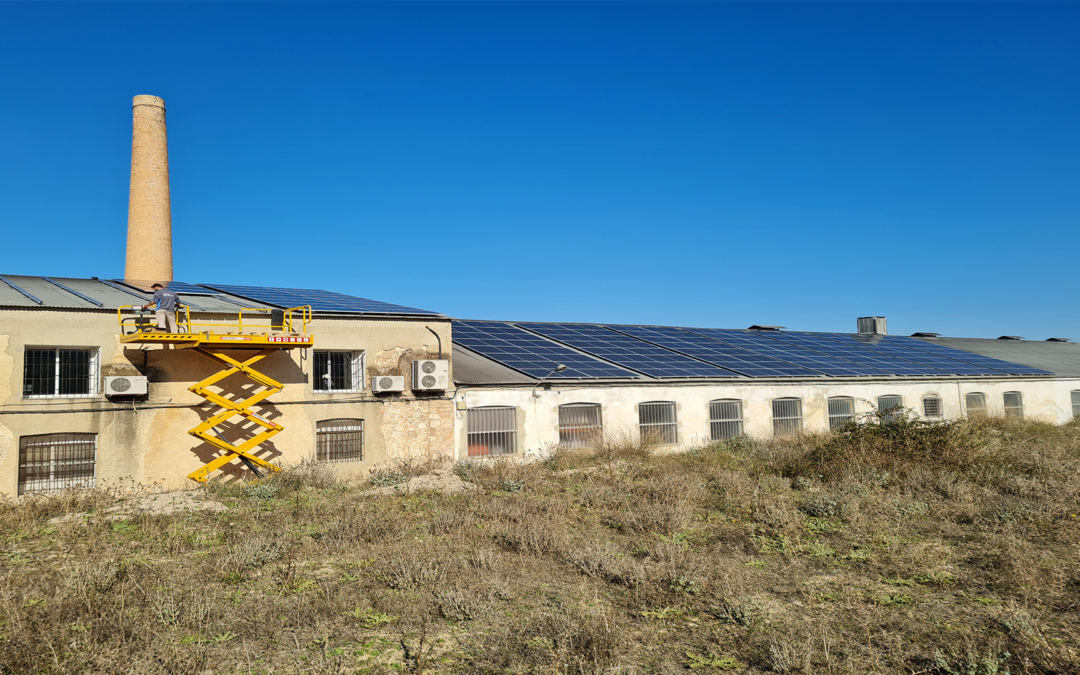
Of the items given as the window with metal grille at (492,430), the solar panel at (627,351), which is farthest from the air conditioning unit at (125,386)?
the solar panel at (627,351)

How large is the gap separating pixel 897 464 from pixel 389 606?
12.0 metres

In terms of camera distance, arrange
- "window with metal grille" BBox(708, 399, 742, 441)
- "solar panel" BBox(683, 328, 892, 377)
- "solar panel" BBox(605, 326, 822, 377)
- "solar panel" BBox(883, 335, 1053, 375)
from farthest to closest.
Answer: "solar panel" BBox(883, 335, 1053, 375) < "solar panel" BBox(683, 328, 892, 377) < "solar panel" BBox(605, 326, 822, 377) < "window with metal grille" BBox(708, 399, 742, 441)

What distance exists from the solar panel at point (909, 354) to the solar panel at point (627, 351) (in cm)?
1349

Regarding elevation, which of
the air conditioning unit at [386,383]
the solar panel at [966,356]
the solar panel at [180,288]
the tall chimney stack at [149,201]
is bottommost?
the air conditioning unit at [386,383]

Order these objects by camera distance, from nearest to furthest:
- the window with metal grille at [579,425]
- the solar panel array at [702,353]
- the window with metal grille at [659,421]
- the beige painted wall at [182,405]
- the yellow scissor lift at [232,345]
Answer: the beige painted wall at [182,405] → the yellow scissor lift at [232,345] → the window with metal grille at [579,425] → the window with metal grille at [659,421] → the solar panel array at [702,353]

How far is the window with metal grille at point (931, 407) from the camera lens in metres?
29.0

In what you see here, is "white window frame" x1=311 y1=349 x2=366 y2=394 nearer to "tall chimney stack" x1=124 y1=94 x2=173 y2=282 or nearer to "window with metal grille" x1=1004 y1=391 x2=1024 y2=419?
"tall chimney stack" x1=124 y1=94 x2=173 y2=282

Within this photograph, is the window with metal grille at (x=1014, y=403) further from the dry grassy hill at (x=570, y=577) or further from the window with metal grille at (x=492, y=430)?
the window with metal grille at (x=492, y=430)

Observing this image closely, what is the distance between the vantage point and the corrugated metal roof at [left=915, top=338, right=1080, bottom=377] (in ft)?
121

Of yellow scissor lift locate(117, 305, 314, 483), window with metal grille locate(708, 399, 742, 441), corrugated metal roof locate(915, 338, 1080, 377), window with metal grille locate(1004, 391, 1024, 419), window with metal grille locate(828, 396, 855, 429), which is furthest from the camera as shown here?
corrugated metal roof locate(915, 338, 1080, 377)

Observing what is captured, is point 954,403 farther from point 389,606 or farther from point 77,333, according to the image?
point 77,333

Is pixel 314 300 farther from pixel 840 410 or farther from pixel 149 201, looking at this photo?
pixel 840 410

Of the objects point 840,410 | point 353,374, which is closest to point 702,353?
point 840,410

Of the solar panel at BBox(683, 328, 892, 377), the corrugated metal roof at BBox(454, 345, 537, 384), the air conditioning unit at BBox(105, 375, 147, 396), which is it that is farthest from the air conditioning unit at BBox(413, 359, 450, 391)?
the solar panel at BBox(683, 328, 892, 377)
